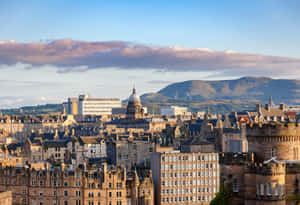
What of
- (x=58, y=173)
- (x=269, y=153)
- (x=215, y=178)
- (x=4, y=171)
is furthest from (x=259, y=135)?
(x=4, y=171)

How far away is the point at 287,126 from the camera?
85.9 meters

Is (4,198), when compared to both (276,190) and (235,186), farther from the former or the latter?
(276,190)

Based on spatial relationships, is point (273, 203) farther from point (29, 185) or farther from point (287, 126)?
point (29, 185)

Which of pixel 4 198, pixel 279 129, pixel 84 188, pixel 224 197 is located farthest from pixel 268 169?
pixel 84 188

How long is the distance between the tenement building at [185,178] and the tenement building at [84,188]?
136 inches

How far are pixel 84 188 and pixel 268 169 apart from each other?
83958 mm

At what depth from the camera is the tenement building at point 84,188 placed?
157875 mm

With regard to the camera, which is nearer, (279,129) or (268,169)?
(268,169)

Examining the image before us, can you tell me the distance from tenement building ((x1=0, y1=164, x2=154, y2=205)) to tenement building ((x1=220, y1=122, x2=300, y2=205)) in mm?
66938

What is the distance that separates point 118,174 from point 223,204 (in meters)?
68.7

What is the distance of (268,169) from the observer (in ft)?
268

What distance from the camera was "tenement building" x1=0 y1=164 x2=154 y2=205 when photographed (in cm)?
15788

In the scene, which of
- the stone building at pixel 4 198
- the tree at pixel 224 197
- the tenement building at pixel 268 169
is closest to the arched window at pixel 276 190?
the tenement building at pixel 268 169

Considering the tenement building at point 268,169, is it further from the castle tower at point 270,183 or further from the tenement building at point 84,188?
the tenement building at point 84,188
